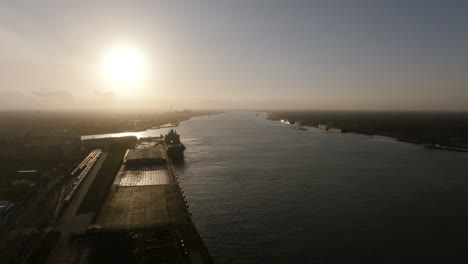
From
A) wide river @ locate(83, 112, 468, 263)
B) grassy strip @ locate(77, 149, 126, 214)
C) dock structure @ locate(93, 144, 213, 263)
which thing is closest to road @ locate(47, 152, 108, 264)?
grassy strip @ locate(77, 149, 126, 214)

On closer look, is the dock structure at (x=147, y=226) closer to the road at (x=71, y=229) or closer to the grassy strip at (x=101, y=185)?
the grassy strip at (x=101, y=185)

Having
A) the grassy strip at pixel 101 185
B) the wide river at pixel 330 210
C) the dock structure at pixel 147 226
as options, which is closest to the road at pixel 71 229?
the grassy strip at pixel 101 185

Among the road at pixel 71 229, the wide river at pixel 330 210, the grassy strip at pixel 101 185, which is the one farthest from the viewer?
the grassy strip at pixel 101 185

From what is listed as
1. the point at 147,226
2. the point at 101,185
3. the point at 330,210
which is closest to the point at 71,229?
the point at 147,226

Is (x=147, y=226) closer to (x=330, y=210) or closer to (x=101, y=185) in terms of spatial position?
(x=101, y=185)

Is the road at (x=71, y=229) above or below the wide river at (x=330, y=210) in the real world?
above

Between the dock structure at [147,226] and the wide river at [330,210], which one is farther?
the wide river at [330,210]

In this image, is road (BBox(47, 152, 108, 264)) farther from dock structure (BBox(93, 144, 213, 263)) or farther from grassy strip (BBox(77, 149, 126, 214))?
dock structure (BBox(93, 144, 213, 263))

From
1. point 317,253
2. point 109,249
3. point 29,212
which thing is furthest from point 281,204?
point 29,212
